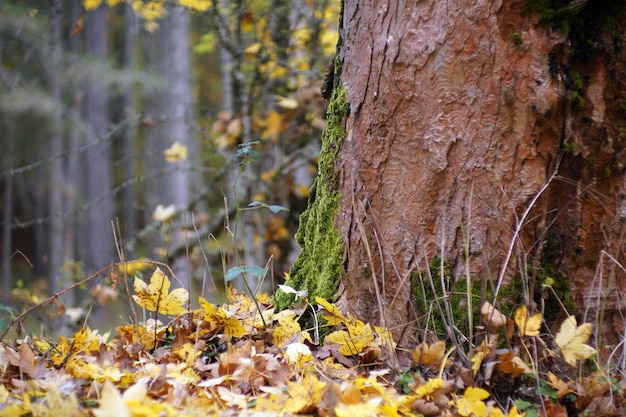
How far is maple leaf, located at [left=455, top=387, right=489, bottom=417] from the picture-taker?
1.63 metres

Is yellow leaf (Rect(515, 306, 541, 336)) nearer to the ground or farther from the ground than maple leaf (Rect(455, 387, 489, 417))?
farther from the ground

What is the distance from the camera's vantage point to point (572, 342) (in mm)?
1742

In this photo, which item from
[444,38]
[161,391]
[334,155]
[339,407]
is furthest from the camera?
[334,155]

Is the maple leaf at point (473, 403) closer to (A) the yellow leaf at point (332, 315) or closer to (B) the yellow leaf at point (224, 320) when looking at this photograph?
(A) the yellow leaf at point (332, 315)

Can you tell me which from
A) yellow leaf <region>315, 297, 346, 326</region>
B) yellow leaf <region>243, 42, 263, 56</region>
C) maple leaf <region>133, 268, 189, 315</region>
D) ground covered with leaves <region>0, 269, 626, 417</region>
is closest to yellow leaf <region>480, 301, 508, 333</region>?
ground covered with leaves <region>0, 269, 626, 417</region>

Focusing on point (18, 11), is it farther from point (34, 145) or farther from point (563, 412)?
point (563, 412)

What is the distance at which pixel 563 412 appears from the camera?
5.70 feet

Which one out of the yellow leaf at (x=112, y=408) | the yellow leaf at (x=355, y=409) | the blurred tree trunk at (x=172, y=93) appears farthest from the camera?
the blurred tree trunk at (x=172, y=93)

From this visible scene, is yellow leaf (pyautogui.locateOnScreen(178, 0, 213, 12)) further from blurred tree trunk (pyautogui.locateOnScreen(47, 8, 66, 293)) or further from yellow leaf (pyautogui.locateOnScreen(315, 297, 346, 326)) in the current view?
blurred tree trunk (pyautogui.locateOnScreen(47, 8, 66, 293))

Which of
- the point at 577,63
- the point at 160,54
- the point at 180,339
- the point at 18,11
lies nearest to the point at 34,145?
the point at 160,54

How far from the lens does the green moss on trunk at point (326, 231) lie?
2348 mm

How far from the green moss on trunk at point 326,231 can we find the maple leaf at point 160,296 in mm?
517

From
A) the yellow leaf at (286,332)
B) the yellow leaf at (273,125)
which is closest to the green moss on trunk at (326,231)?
the yellow leaf at (286,332)

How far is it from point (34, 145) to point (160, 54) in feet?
14.1
